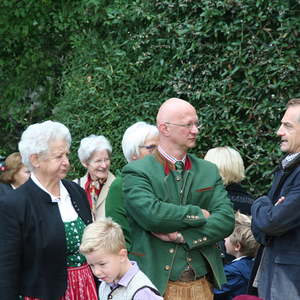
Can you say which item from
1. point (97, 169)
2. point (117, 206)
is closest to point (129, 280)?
point (117, 206)

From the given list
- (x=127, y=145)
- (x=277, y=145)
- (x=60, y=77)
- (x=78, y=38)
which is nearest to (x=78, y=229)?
(x=127, y=145)

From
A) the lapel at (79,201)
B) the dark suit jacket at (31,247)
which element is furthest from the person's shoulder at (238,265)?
the dark suit jacket at (31,247)

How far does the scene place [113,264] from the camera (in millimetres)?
3863

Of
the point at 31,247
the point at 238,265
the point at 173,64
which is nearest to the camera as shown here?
the point at 31,247

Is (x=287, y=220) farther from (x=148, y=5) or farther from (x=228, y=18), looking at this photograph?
(x=148, y=5)

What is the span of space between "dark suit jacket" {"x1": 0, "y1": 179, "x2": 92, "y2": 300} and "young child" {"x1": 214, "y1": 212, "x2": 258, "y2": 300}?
5.06ft

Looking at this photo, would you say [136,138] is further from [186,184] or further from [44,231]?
→ [44,231]

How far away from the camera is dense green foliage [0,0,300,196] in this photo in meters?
6.66

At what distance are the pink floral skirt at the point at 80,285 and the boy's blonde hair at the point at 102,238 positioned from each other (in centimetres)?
36

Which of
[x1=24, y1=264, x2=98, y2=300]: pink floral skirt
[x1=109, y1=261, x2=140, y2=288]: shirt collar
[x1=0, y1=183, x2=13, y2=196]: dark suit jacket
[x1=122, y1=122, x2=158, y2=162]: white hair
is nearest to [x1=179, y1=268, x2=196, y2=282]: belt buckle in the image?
[x1=109, y1=261, x2=140, y2=288]: shirt collar

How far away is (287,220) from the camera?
4.36 metres

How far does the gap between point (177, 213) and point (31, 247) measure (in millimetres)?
893

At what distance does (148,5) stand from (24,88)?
2840mm

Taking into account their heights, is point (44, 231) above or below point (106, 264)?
above
